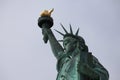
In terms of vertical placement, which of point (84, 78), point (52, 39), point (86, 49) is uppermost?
point (52, 39)

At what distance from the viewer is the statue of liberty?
16484mm

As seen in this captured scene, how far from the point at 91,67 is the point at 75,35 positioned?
1795mm

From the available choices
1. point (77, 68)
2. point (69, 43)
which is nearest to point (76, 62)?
point (77, 68)

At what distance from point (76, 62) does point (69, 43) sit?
133cm

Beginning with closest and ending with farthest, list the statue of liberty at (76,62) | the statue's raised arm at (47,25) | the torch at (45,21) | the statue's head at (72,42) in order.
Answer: the statue of liberty at (76,62) → the statue's head at (72,42) → the statue's raised arm at (47,25) → the torch at (45,21)

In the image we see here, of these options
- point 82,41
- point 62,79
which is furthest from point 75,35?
point 62,79

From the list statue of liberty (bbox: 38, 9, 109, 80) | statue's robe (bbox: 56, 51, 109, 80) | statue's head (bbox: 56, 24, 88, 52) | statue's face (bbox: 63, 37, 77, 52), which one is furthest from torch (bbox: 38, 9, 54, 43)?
statue's robe (bbox: 56, 51, 109, 80)

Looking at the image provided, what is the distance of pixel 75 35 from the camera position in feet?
60.0

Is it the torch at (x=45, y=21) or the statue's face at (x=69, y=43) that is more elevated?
the torch at (x=45, y=21)

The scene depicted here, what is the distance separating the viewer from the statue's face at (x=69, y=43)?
17.8m

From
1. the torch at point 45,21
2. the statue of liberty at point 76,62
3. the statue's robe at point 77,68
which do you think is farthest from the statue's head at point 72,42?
the torch at point 45,21

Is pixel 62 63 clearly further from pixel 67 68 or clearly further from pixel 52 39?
pixel 52 39

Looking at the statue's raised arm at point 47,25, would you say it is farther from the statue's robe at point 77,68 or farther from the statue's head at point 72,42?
the statue's robe at point 77,68

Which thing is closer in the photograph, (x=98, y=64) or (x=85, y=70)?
(x=85, y=70)
